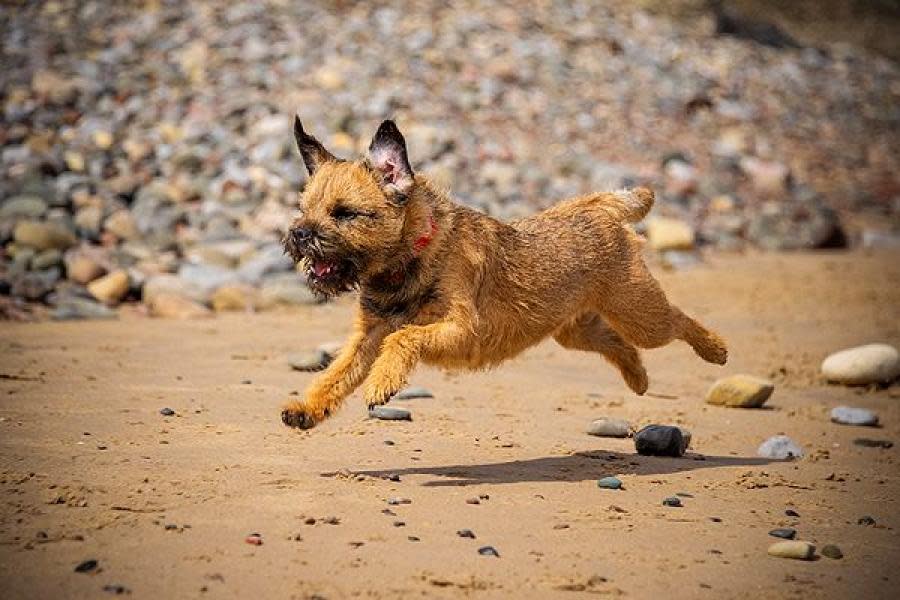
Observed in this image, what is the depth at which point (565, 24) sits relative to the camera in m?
22.2

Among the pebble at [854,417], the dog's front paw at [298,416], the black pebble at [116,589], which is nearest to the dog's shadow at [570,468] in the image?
the dog's front paw at [298,416]

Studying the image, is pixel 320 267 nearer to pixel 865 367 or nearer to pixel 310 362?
pixel 310 362

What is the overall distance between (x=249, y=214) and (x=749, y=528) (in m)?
9.61

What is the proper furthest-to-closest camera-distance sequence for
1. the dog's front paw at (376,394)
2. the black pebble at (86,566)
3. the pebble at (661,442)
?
the pebble at (661,442) → the dog's front paw at (376,394) → the black pebble at (86,566)

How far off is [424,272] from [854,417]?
149 inches

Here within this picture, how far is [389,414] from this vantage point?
25.6ft

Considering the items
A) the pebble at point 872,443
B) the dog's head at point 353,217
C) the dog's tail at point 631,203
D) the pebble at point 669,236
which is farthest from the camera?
the pebble at point 669,236

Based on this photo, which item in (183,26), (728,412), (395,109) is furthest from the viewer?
(183,26)

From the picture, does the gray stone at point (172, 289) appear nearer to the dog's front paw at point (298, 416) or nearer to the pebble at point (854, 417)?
the dog's front paw at point (298, 416)

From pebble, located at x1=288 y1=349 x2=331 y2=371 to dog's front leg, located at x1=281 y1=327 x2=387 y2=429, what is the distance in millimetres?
2368

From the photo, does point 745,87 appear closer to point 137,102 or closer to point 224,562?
point 137,102

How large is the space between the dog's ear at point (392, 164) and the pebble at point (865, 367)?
5.07 m

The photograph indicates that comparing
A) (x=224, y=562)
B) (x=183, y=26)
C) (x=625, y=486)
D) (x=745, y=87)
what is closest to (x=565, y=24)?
(x=745, y=87)

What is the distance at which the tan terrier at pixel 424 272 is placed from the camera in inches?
259
